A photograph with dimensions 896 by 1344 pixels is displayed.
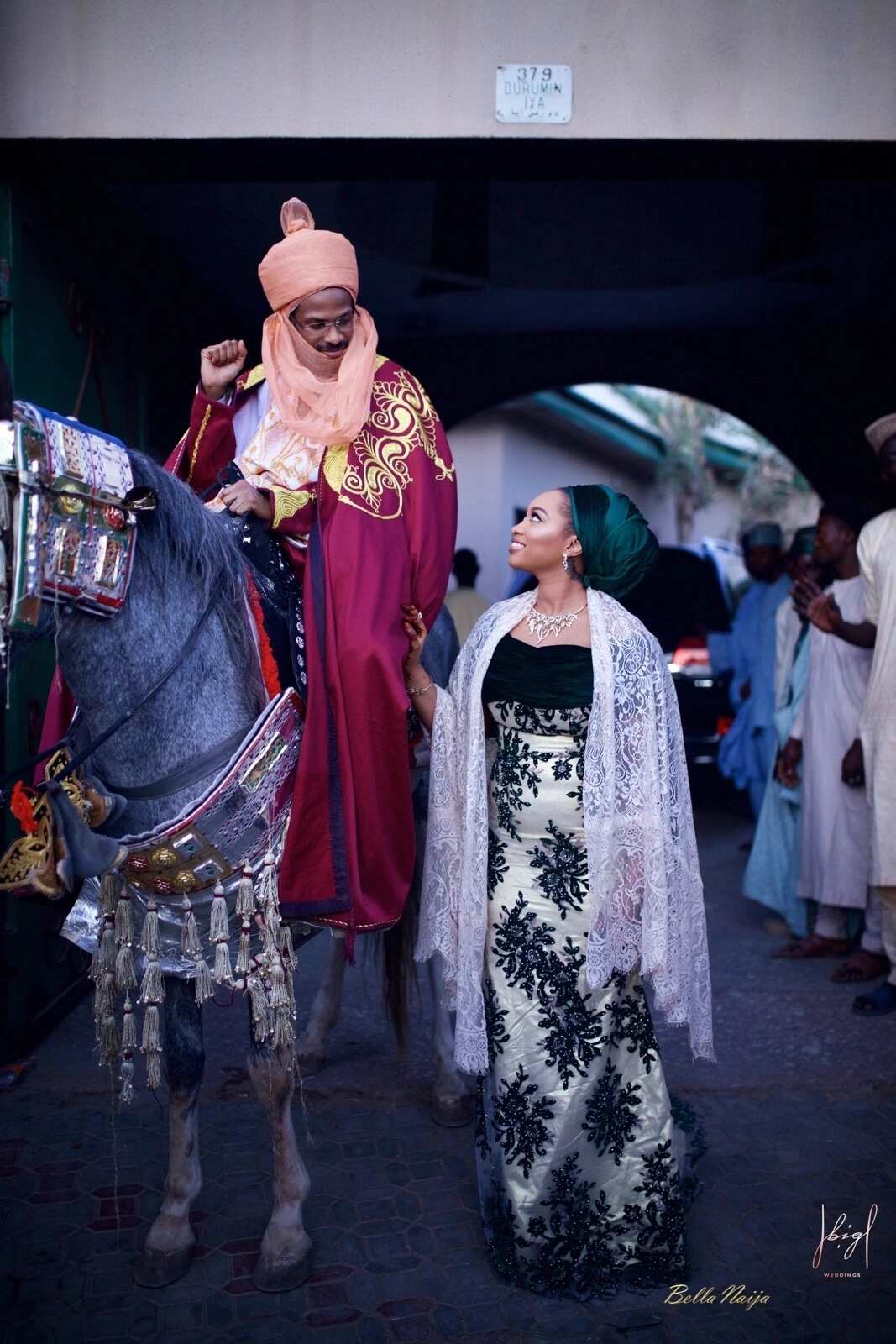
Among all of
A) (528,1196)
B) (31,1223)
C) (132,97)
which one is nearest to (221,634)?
(528,1196)

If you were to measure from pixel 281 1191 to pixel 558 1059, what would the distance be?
813 millimetres

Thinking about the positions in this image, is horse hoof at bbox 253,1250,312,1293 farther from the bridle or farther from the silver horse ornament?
the bridle

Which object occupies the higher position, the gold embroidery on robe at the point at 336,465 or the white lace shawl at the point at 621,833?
the gold embroidery on robe at the point at 336,465

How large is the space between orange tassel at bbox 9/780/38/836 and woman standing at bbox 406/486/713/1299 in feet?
3.51

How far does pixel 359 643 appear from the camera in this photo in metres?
2.80

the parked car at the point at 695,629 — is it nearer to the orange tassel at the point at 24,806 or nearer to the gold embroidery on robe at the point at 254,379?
the gold embroidery on robe at the point at 254,379

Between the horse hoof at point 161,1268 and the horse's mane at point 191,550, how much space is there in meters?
1.54

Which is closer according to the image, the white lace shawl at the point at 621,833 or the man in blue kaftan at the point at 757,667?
the white lace shawl at the point at 621,833

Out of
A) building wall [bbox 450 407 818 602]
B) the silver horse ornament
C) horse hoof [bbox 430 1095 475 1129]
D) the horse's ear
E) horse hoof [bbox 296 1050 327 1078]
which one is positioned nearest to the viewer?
the silver horse ornament

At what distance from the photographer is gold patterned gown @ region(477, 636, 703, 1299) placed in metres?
2.82

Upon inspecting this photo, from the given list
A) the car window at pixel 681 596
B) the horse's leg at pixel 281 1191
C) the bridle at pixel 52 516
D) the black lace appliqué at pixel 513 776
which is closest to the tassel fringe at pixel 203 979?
the horse's leg at pixel 281 1191

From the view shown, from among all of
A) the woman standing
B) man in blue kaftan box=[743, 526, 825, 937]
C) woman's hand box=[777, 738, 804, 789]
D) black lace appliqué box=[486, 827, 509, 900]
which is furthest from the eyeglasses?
woman's hand box=[777, 738, 804, 789]

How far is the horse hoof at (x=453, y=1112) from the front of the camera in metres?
3.72

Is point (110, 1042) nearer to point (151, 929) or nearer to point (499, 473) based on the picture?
point (151, 929)
